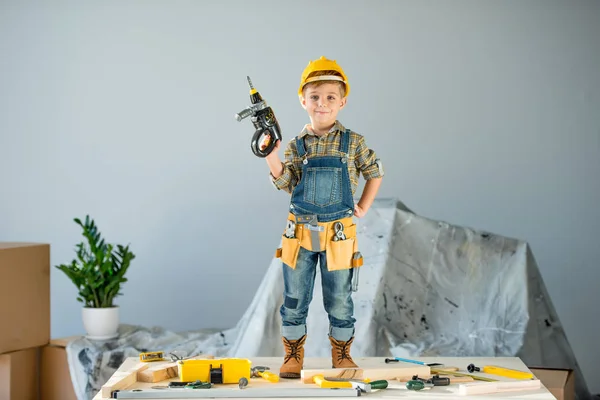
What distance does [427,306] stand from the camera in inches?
147

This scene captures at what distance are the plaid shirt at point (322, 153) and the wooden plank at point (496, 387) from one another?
0.73 metres

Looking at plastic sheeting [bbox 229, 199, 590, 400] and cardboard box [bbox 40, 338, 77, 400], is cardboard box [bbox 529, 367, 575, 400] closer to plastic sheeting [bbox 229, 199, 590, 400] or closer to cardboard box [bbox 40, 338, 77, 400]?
plastic sheeting [bbox 229, 199, 590, 400]

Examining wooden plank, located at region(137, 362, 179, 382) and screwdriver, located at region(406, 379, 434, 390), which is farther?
wooden plank, located at region(137, 362, 179, 382)

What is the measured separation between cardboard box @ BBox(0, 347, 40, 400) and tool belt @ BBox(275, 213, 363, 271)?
1.72 m

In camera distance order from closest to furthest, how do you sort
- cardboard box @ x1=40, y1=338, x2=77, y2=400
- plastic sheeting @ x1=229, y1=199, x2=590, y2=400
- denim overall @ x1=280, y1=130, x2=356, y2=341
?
1. denim overall @ x1=280, y1=130, x2=356, y2=341
2. plastic sheeting @ x1=229, y1=199, x2=590, y2=400
3. cardboard box @ x1=40, y1=338, x2=77, y2=400

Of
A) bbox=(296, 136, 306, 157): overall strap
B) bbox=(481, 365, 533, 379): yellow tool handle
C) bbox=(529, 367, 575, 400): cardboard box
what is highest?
bbox=(296, 136, 306, 157): overall strap

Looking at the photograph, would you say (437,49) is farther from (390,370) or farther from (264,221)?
(390,370)

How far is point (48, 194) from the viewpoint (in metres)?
4.99

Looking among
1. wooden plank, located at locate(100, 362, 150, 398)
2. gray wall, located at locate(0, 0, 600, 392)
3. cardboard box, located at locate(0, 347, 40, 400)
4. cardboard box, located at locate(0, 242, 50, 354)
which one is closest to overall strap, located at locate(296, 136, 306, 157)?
wooden plank, located at locate(100, 362, 150, 398)

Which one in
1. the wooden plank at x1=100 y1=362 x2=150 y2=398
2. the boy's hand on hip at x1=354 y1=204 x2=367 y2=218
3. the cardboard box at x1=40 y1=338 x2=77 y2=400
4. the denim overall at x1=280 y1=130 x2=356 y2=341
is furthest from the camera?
the cardboard box at x1=40 y1=338 x2=77 y2=400

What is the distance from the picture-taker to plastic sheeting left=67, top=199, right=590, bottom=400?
3.59 meters

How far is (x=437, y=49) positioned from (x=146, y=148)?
1781mm

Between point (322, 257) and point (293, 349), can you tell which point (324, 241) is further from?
point (293, 349)

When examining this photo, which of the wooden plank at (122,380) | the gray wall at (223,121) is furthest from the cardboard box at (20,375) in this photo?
the wooden plank at (122,380)
